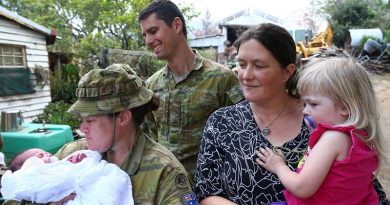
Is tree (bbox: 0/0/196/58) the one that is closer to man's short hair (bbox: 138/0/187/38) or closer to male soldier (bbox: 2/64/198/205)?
man's short hair (bbox: 138/0/187/38)

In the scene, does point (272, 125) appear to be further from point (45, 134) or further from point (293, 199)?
point (45, 134)

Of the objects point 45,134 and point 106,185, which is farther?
point 45,134

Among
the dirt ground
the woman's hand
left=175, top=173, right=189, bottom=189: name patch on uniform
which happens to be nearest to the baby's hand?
the woman's hand

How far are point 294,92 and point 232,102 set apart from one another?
2.52 ft

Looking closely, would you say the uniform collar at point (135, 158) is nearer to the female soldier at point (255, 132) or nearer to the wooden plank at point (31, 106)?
the female soldier at point (255, 132)

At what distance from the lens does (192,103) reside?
9.25ft

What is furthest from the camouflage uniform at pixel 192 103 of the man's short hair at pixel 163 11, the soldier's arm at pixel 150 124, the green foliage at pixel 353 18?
the green foliage at pixel 353 18

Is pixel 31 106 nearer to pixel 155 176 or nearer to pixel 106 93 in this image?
pixel 106 93

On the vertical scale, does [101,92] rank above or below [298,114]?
above

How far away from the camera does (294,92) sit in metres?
2.08

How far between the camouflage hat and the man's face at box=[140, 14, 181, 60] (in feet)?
3.12

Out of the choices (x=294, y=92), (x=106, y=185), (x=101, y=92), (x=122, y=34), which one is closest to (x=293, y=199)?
(x=294, y=92)

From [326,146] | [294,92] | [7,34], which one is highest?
[7,34]

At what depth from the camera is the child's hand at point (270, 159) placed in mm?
1769
